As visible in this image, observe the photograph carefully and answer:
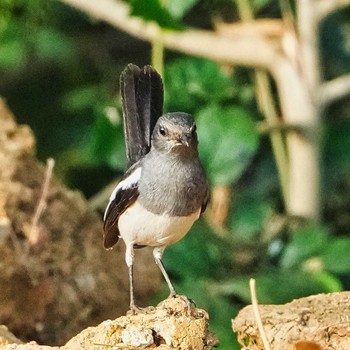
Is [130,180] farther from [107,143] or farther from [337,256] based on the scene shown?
[107,143]

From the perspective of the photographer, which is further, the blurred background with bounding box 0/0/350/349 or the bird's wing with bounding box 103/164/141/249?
the blurred background with bounding box 0/0/350/349

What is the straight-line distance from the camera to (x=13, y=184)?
7.39 feet

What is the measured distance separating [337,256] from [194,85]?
2.40 feet

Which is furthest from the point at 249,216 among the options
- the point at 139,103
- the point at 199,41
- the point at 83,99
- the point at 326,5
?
the point at 139,103

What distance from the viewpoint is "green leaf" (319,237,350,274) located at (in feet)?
8.00

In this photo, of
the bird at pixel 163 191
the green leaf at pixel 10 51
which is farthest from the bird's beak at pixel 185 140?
the green leaf at pixel 10 51

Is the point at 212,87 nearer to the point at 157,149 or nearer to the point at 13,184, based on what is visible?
the point at 13,184

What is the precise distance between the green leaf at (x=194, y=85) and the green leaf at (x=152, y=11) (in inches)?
11.2

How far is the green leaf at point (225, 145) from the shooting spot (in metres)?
2.65

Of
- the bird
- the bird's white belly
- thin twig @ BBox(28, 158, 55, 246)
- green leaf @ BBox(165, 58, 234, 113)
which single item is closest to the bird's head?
the bird

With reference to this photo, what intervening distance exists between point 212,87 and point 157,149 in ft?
3.78

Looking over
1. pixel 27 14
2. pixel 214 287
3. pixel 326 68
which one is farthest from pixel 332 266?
pixel 27 14

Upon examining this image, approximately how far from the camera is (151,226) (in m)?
1.74

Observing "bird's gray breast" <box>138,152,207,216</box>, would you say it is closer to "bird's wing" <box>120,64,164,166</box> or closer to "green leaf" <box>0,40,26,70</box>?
"bird's wing" <box>120,64,164,166</box>
